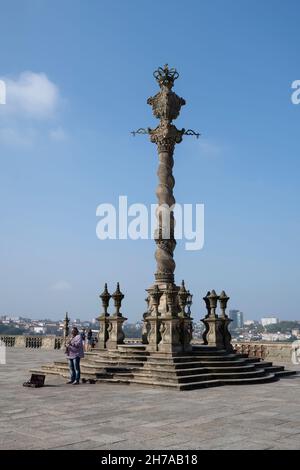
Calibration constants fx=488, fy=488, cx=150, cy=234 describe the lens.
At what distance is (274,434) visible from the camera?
855 cm

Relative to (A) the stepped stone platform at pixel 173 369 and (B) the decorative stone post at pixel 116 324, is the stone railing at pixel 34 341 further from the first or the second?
(A) the stepped stone platform at pixel 173 369

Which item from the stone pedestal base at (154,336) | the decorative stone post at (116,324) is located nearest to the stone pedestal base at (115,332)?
the decorative stone post at (116,324)

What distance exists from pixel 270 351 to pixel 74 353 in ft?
56.1

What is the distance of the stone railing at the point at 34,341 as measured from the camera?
3978 centimetres

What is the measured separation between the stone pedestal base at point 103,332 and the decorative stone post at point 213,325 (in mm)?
4022

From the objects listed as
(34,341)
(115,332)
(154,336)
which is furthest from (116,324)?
(34,341)

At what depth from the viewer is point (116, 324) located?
19953 millimetres

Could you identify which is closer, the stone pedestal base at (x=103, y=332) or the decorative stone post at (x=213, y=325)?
the decorative stone post at (x=213, y=325)

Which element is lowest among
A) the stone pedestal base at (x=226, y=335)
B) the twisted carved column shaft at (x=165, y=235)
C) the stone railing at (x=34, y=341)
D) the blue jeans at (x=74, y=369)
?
the stone railing at (x=34, y=341)

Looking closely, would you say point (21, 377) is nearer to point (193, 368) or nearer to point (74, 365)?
point (74, 365)
